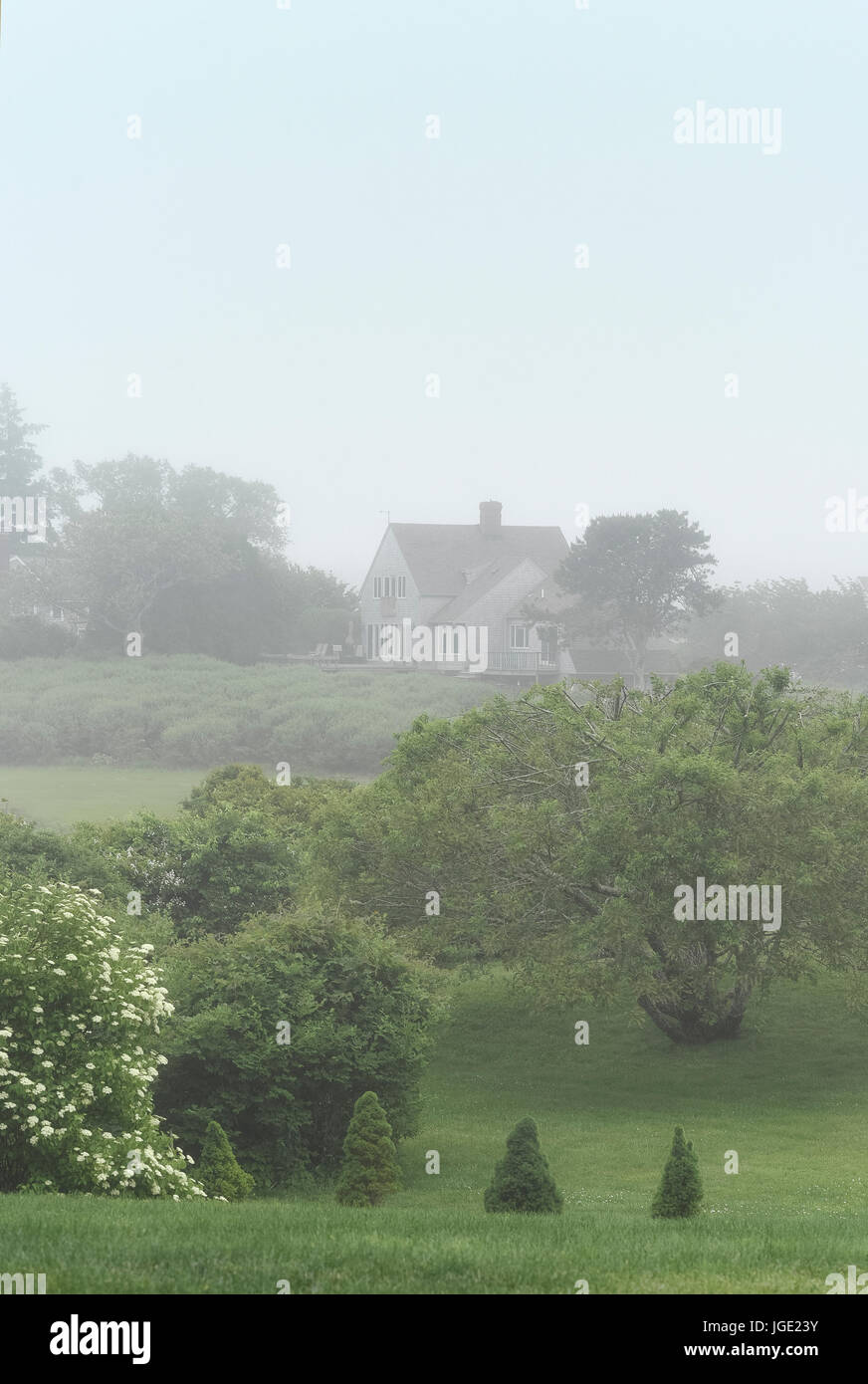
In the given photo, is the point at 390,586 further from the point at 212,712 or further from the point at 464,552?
the point at 212,712

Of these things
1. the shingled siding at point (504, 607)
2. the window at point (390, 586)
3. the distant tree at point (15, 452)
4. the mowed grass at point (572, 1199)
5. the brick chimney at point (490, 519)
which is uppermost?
the distant tree at point (15, 452)

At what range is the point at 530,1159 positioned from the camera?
54.0 feet

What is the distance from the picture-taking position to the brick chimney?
113438 millimetres

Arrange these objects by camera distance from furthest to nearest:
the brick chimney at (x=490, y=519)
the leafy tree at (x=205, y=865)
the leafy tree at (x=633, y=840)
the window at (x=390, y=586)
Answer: the brick chimney at (x=490, y=519)
the window at (x=390, y=586)
the leafy tree at (x=205, y=865)
the leafy tree at (x=633, y=840)

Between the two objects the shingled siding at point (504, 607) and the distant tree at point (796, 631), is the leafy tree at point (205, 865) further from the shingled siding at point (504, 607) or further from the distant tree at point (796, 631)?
the distant tree at point (796, 631)

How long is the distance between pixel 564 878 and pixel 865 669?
93789mm

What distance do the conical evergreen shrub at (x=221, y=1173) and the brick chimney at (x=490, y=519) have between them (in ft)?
315

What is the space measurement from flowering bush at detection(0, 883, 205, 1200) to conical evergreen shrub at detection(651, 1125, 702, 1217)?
219 inches

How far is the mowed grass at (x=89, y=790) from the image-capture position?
233ft

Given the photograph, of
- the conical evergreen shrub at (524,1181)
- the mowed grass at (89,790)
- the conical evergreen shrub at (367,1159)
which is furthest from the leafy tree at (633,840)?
the mowed grass at (89,790)

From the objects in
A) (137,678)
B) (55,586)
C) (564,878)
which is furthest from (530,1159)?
(55,586)

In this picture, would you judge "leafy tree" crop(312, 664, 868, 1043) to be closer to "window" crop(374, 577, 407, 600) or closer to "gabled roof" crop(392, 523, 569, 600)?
"gabled roof" crop(392, 523, 569, 600)
